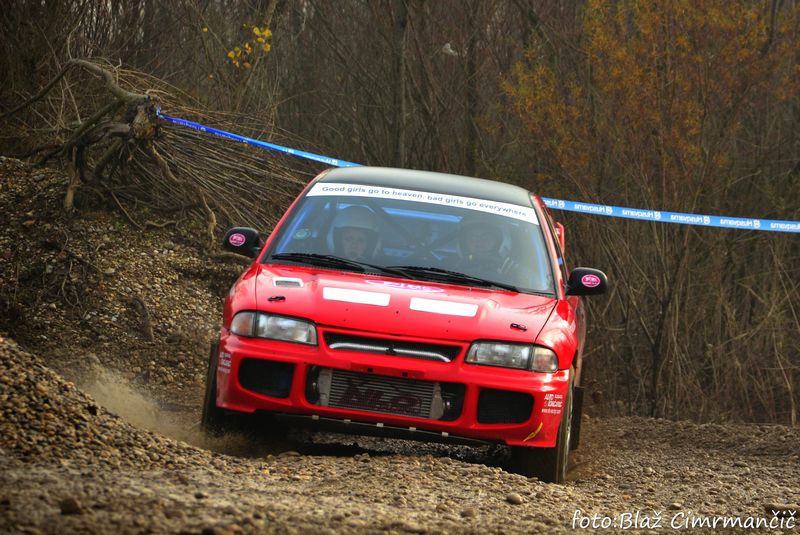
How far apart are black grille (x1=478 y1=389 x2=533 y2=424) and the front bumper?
0.04 ft

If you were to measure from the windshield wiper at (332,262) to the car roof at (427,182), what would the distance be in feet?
3.20

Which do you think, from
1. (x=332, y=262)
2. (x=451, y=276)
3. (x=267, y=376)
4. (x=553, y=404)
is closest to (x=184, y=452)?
(x=267, y=376)

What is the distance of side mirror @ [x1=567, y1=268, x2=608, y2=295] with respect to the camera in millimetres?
8445

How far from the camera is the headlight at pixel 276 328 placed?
706cm

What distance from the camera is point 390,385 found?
7004 mm

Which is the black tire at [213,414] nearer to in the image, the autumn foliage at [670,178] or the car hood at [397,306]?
the car hood at [397,306]

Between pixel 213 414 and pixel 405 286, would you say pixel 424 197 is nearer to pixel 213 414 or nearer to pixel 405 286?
pixel 405 286

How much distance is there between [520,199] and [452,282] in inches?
56.0

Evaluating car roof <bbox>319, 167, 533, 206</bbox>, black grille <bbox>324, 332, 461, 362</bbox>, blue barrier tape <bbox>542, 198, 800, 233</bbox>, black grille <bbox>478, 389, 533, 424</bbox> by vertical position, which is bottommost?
black grille <bbox>478, 389, 533, 424</bbox>

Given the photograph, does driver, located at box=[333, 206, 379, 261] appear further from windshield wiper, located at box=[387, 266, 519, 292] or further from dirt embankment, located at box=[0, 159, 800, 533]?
dirt embankment, located at box=[0, 159, 800, 533]

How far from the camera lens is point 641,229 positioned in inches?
663

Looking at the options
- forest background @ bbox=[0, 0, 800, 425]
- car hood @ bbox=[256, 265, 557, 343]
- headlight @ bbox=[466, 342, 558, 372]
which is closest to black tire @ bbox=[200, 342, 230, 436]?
car hood @ bbox=[256, 265, 557, 343]

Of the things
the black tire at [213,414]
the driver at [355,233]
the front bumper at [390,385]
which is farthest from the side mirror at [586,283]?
the black tire at [213,414]

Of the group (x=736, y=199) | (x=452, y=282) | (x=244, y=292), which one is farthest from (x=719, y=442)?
(x=736, y=199)
